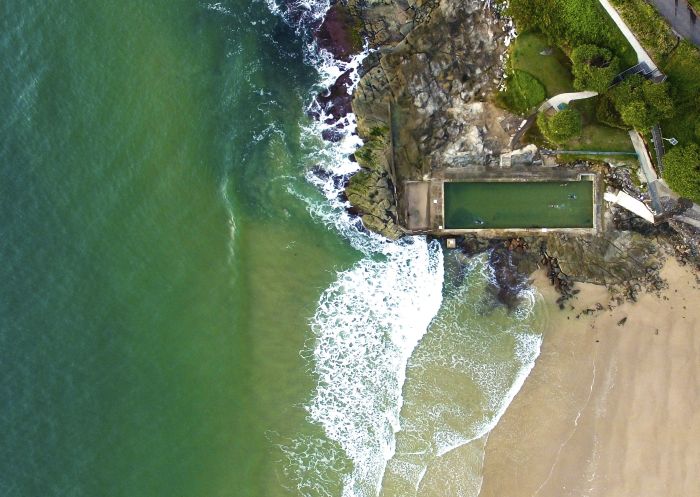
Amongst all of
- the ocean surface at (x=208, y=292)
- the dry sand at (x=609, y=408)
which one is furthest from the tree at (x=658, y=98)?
the ocean surface at (x=208, y=292)

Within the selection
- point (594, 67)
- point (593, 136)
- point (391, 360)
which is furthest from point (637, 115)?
point (391, 360)

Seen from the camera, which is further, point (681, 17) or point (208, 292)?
point (208, 292)

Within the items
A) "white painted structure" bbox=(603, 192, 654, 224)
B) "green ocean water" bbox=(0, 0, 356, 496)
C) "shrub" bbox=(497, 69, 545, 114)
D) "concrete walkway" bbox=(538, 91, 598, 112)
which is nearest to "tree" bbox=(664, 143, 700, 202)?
"white painted structure" bbox=(603, 192, 654, 224)

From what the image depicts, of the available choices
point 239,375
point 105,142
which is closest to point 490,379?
point 239,375

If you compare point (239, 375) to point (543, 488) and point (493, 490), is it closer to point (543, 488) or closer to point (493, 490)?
point (493, 490)

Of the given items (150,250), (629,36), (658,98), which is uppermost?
(629,36)

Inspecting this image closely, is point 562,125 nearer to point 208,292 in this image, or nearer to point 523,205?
point 523,205

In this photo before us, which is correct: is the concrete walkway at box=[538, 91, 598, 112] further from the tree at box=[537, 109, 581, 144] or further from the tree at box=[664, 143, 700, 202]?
the tree at box=[664, 143, 700, 202]
